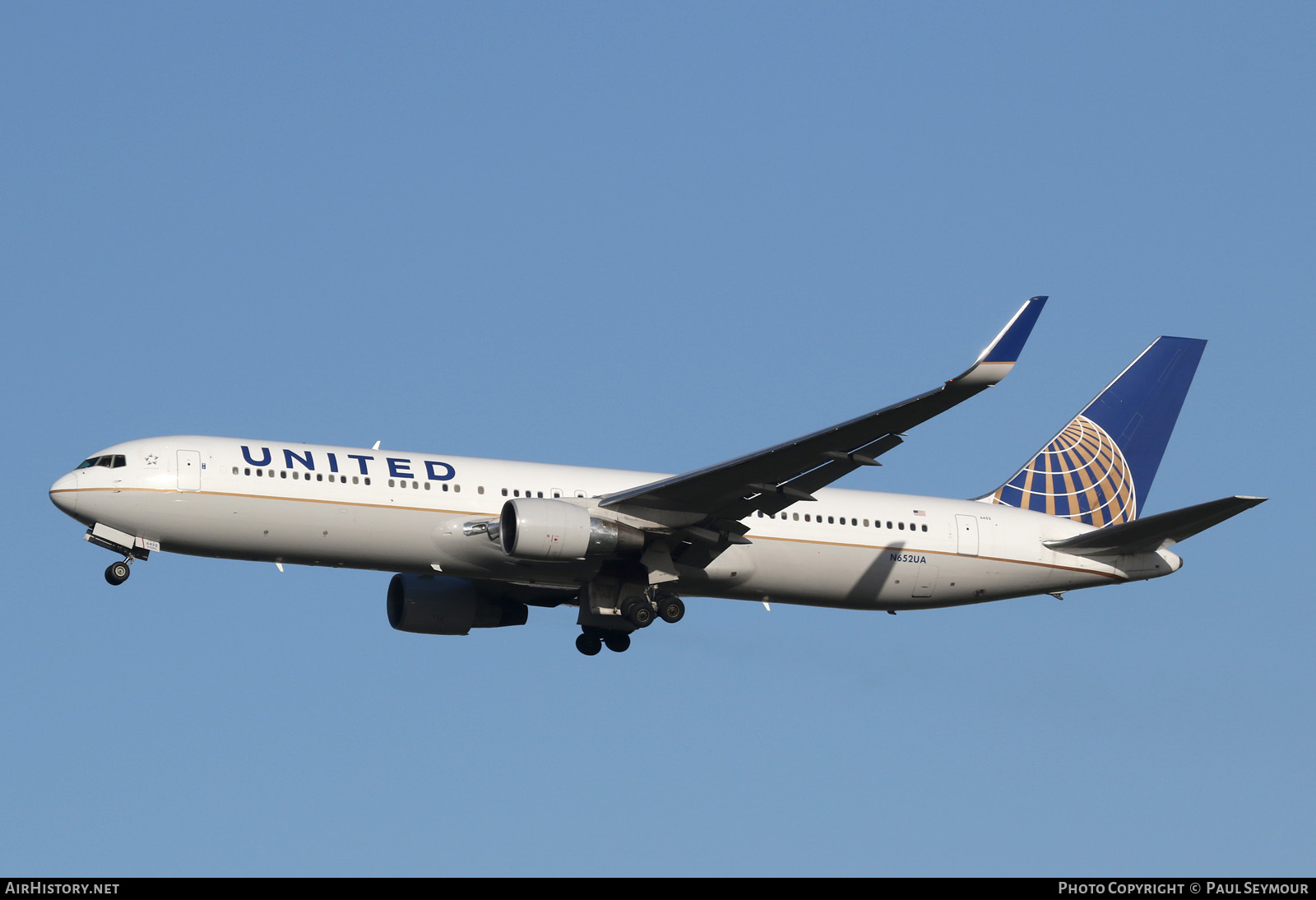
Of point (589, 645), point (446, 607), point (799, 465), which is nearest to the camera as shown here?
point (799, 465)

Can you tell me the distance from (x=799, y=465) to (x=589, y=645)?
10012mm

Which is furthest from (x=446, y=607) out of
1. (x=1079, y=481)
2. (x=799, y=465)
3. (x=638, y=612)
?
(x=1079, y=481)

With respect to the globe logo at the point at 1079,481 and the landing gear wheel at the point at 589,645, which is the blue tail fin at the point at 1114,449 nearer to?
the globe logo at the point at 1079,481

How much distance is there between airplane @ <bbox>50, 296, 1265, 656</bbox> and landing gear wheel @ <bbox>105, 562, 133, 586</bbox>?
0.04 m

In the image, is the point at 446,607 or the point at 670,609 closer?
the point at 670,609

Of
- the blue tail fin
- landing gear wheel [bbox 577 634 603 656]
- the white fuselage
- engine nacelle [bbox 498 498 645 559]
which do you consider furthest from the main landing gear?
the blue tail fin

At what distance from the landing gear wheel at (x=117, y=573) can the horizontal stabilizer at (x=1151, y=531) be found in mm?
22508

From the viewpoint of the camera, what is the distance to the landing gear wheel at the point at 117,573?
3778 centimetres

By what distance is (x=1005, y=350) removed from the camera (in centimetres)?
3181

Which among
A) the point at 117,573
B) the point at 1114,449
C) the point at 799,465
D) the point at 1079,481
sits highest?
the point at 1114,449

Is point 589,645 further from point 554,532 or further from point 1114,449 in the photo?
point 1114,449

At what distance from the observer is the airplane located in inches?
1471
